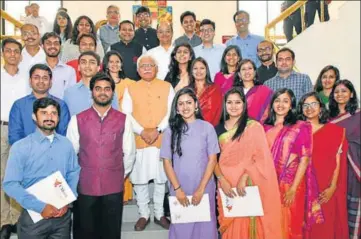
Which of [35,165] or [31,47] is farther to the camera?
[31,47]

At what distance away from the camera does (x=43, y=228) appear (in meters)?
2.72

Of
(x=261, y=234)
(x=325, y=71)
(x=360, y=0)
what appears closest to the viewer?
(x=261, y=234)

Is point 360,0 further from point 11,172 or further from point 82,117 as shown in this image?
point 11,172

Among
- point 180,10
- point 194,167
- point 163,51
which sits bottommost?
point 194,167

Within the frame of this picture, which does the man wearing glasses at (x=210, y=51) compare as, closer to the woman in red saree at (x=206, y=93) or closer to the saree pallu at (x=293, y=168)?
the woman in red saree at (x=206, y=93)

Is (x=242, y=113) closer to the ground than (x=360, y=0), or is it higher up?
closer to the ground

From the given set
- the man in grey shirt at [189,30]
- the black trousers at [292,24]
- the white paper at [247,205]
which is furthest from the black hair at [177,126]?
the black trousers at [292,24]

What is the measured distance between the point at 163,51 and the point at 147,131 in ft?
3.98

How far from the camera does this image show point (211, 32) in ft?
15.3

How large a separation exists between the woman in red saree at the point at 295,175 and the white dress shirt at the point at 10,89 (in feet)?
7.01

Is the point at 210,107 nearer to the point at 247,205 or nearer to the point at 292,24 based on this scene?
the point at 247,205

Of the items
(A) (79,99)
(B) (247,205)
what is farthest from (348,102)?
(A) (79,99)

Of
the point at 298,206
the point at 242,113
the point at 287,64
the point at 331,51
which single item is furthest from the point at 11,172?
the point at 331,51

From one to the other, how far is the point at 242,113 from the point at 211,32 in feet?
5.54
